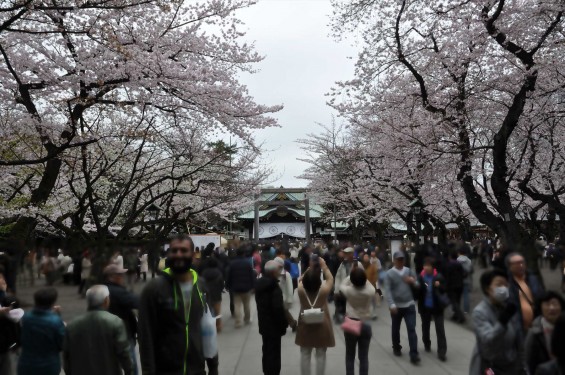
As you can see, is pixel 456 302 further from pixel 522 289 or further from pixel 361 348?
pixel 522 289

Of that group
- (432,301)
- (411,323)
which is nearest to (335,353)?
(411,323)

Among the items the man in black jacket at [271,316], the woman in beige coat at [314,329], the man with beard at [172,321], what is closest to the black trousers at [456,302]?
the woman in beige coat at [314,329]

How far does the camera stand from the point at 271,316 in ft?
19.4

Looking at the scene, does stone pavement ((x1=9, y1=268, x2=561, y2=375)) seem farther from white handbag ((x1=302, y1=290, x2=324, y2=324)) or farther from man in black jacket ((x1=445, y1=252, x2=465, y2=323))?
white handbag ((x1=302, y1=290, x2=324, y2=324))

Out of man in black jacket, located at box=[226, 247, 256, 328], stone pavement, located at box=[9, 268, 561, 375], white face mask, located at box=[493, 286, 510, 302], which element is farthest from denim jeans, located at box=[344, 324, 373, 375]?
man in black jacket, located at box=[226, 247, 256, 328]

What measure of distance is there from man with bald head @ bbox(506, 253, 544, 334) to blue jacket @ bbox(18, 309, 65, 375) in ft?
12.7

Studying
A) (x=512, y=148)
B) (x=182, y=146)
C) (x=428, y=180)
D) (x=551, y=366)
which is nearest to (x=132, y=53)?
(x=182, y=146)

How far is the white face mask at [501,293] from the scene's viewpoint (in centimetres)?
412

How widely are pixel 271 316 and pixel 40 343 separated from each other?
251cm

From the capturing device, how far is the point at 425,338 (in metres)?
7.87

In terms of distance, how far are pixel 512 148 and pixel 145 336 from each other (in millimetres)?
18260

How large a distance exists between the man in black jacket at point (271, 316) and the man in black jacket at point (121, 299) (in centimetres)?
147

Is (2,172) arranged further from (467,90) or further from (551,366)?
(551,366)

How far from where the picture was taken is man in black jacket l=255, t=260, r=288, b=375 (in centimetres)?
588
